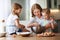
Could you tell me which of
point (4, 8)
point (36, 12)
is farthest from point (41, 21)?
point (4, 8)

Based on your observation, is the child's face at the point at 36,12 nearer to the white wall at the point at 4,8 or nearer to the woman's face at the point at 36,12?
the woman's face at the point at 36,12

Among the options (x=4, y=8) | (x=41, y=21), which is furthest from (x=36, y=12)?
(x=4, y=8)

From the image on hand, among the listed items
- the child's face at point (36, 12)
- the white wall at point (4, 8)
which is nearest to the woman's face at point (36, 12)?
the child's face at point (36, 12)

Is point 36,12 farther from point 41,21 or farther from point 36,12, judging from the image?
point 41,21

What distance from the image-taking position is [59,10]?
10.8ft

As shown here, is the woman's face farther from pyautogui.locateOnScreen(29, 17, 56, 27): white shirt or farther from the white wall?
the white wall

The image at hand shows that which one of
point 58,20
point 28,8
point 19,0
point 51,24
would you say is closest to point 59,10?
point 58,20

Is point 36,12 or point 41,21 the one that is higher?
point 36,12

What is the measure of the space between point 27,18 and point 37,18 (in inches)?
27.2

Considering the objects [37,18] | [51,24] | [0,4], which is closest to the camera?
[51,24]

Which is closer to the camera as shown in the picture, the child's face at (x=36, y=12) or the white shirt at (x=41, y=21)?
the white shirt at (x=41, y=21)

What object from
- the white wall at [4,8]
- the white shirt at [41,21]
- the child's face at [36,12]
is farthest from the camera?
the white wall at [4,8]

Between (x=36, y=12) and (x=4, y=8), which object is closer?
(x=36, y=12)

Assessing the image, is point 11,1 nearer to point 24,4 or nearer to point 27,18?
point 24,4
